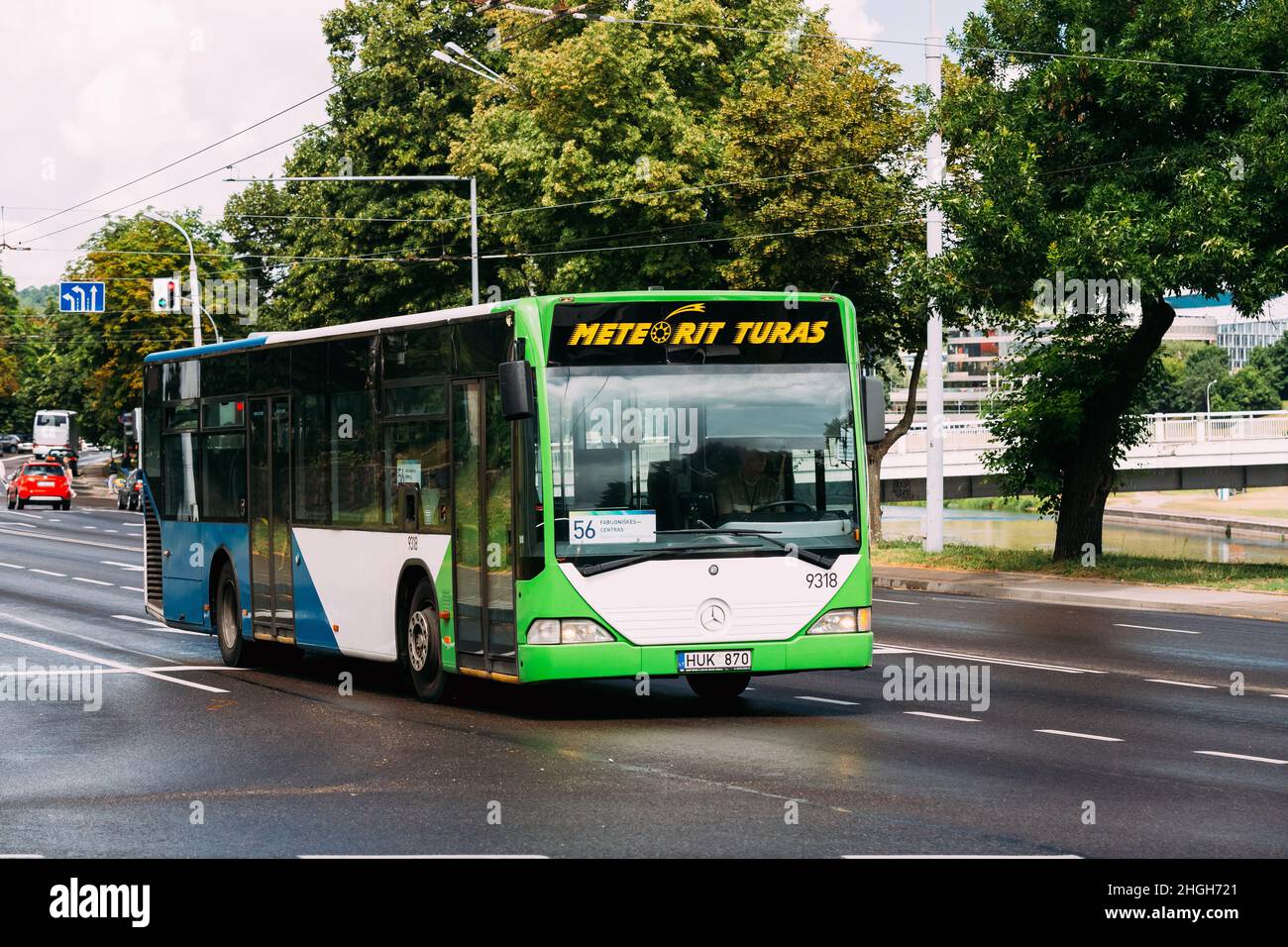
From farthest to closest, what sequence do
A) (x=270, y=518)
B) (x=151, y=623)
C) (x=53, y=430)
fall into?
(x=53, y=430) < (x=151, y=623) < (x=270, y=518)

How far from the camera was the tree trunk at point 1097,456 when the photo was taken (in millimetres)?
31828

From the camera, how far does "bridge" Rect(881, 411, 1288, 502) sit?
62531 mm

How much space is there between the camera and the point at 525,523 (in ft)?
43.8

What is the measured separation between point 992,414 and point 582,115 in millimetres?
14680

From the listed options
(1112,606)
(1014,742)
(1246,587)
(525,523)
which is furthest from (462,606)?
(1246,587)

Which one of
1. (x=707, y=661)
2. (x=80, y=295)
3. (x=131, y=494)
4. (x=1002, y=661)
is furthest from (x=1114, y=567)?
(x=131, y=494)

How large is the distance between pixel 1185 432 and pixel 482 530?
2101 inches

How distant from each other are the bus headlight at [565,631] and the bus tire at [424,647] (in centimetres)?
164

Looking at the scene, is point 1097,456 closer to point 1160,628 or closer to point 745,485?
point 1160,628

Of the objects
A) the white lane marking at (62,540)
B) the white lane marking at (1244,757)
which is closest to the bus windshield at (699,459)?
the white lane marking at (1244,757)

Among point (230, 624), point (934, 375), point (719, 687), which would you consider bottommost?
point (719, 687)

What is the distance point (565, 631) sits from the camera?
43.5 ft

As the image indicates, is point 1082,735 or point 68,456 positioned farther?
point 68,456

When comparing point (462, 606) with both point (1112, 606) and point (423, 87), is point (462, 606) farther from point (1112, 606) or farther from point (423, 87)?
point (423, 87)
